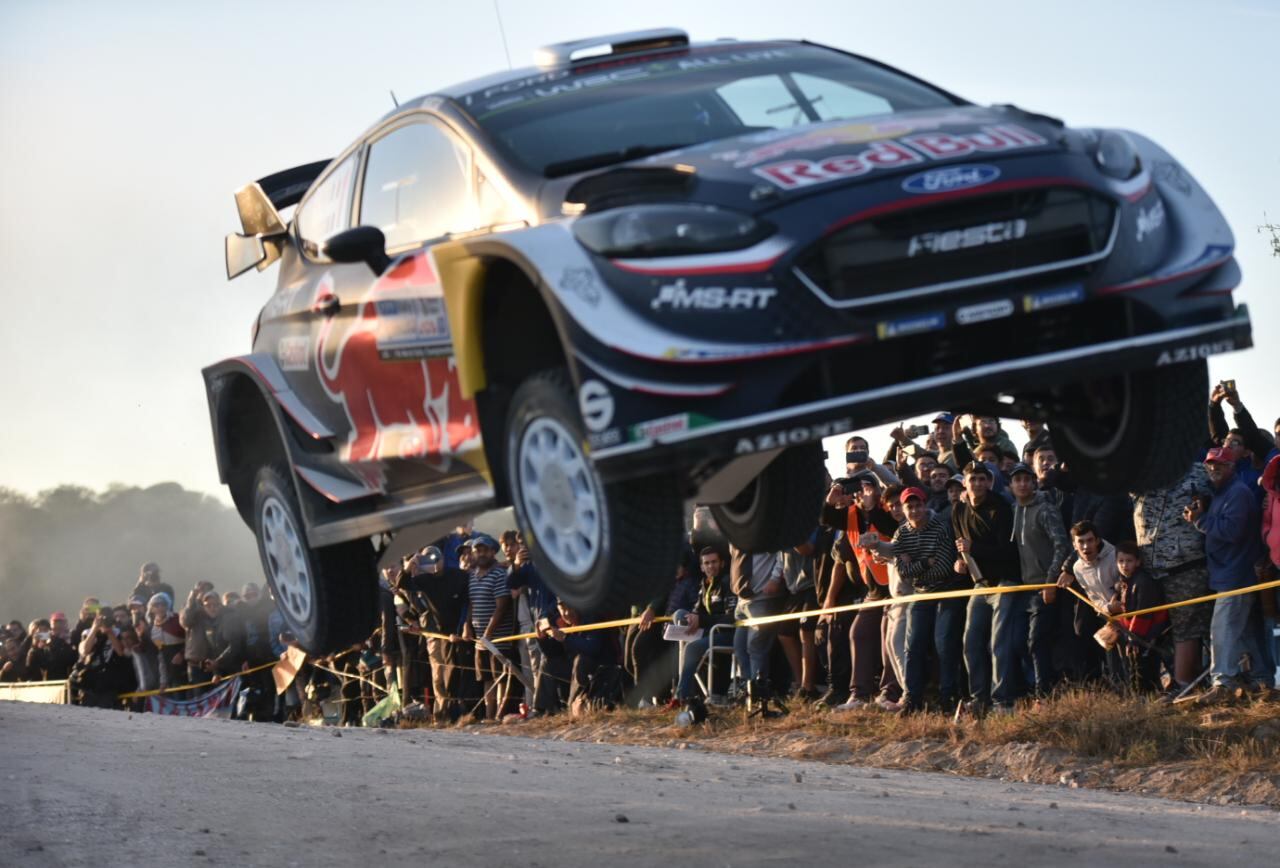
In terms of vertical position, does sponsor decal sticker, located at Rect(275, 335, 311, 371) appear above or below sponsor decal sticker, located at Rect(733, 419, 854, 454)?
above

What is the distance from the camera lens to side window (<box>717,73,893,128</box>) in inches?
258

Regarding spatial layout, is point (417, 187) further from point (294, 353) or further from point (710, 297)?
point (710, 297)

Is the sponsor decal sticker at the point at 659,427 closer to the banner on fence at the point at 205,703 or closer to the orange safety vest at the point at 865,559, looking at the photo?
the orange safety vest at the point at 865,559

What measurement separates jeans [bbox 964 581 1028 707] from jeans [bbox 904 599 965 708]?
0.46ft

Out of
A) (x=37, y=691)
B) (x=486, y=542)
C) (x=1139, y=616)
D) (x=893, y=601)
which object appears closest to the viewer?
(x=1139, y=616)

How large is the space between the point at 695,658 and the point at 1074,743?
133 inches

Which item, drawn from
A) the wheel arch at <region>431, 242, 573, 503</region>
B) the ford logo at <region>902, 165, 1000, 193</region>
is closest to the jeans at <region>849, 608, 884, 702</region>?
the wheel arch at <region>431, 242, 573, 503</region>

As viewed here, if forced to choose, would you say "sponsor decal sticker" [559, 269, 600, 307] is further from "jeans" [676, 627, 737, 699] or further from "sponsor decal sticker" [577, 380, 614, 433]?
"jeans" [676, 627, 737, 699]

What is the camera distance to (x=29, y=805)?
13.4 meters

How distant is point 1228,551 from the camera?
12422 millimetres

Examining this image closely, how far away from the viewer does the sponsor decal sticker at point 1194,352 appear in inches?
232

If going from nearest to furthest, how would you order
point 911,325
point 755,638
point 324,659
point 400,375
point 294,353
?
point 911,325, point 400,375, point 294,353, point 755,638, point 324,659

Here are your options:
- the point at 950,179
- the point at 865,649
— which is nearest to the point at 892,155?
the point at 950,179

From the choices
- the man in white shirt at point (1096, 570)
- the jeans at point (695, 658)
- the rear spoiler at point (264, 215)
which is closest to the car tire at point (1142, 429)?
the rear spoiler at point (264, 215)
